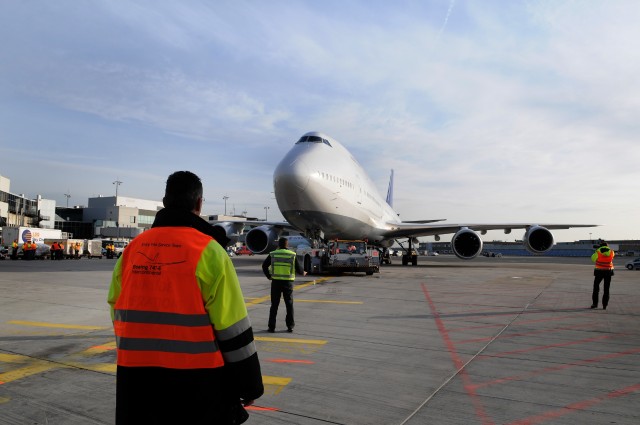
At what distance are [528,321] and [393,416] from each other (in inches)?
235

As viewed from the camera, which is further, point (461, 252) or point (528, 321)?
point (461, 252)

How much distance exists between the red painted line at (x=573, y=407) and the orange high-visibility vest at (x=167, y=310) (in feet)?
9.48

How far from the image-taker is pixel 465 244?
26359 mm

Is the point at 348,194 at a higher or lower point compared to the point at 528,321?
higher

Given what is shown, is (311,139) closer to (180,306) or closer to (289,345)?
(289,345)

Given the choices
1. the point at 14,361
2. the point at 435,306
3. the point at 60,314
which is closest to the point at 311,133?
the point at 435,306

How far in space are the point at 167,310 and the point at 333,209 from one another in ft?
64.0

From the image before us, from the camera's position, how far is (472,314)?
9586mm

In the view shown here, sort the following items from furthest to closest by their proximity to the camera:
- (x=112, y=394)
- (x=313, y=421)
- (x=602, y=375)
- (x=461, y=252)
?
(x=461, y=252), (x=602, y=375), (x=112, y=394), (x=313, y=421)

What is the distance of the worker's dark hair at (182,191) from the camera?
241 cm

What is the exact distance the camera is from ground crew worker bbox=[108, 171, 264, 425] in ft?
6.86

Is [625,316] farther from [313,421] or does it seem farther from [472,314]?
[313,421]

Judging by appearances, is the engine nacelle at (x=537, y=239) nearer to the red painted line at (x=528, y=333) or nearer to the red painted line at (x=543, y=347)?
the red painted line at (x=528, y=333)

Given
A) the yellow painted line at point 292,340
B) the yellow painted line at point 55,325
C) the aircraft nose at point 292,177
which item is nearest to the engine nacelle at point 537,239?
the aircraft nose at point 292,177
